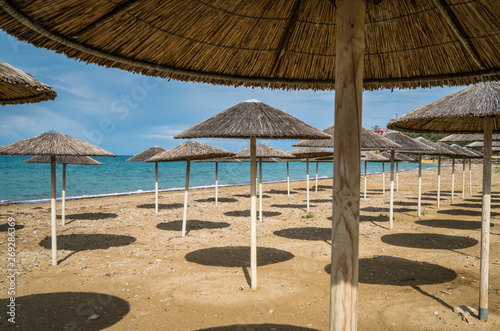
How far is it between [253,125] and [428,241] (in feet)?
19.5

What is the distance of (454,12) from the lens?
7.50 ft

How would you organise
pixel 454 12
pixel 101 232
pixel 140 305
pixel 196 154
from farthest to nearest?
1. pixel 101 232
2. pixel 196 154
3. pixel 140 305
4. pixel 454 12

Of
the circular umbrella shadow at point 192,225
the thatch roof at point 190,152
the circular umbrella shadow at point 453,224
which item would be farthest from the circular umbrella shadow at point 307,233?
the circular umbrella shadow at point 453,224

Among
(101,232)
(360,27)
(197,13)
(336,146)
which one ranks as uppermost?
(197,13)

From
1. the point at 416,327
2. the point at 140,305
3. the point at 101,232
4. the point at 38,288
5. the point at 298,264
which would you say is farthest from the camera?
the point at 101,232

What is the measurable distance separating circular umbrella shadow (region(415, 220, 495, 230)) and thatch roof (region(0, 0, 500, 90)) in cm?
835

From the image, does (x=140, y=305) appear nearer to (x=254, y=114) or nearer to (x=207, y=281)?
(x=207, y=281)

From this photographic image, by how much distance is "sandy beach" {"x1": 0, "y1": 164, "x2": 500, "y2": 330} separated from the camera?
4.18 meters

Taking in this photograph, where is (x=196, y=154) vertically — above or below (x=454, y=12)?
below

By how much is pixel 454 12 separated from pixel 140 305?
15.1 ft

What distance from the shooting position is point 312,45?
2.83 metres

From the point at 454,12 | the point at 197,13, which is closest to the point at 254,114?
the point at 197,13

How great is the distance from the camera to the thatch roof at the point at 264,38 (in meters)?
2.08

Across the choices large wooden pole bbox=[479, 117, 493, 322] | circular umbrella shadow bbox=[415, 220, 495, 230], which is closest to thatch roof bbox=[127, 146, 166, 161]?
circular umbrella shadow bbox=[415, 220, 495, 230]
